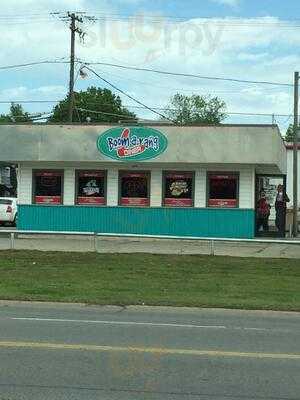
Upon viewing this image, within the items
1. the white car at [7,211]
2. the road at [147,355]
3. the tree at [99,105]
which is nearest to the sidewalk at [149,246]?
the white car at [7,211]

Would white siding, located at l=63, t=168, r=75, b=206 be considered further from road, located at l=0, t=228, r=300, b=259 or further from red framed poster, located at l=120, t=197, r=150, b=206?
red framed poster, located at l=120, t=197, r=150, b=206

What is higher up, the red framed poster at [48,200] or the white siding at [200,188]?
the white siding at [200,188]

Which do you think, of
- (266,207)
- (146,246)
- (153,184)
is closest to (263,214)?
(266,207)

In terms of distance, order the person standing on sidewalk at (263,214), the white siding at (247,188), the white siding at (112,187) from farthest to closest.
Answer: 1. the person standing on sidewalk at (263,214)
2. the white siding at (112,187)
3. the white siding at (247,188)

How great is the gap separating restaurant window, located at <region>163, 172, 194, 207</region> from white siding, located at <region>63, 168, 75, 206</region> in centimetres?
342

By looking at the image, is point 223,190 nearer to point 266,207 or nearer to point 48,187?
point 266,207

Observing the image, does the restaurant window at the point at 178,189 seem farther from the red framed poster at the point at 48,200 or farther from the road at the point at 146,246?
the red framed poster at the point at 48,200

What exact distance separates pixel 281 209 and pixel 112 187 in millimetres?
6690

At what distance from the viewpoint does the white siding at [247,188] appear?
2525 cm

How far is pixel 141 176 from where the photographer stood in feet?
85.4

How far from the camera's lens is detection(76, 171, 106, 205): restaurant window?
85.7ft

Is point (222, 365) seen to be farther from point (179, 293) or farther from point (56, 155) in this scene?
point (56, 155)

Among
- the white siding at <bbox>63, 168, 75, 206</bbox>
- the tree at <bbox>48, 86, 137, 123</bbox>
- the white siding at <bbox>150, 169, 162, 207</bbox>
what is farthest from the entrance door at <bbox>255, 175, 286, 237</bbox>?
the tree at <bbox>48, 86, 137, 123</bbox>

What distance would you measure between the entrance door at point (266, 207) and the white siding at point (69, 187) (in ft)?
22.4
